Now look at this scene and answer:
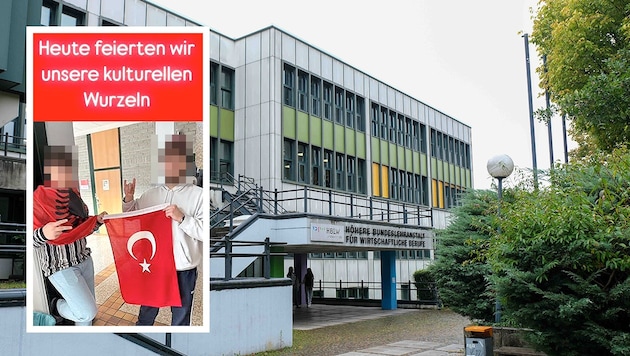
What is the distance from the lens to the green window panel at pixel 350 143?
95.7ft

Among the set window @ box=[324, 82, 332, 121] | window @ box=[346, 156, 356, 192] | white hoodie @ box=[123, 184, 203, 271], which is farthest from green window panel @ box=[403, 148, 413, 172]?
white hoodie @ box=[123, 184, 203, 271]

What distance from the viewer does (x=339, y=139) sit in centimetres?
2858

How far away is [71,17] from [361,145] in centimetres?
1521

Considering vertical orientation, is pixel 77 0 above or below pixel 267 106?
above

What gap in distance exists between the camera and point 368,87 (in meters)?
31.1

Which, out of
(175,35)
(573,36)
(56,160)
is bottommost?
(56,160)

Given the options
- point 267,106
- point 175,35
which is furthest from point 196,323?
point 267,106

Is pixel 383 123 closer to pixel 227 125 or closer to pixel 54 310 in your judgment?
pixel 227 125

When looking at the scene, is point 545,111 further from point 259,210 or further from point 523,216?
point 523,216

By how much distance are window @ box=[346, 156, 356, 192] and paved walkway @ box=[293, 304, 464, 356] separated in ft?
19.5

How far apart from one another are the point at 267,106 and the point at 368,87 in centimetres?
845

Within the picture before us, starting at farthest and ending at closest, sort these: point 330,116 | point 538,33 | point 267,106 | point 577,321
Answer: point 330,116
point 267,106
point 538,33
point 577,321

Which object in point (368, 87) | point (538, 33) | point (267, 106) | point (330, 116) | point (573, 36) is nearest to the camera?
point (573, 36)

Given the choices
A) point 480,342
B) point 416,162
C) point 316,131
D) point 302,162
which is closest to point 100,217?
point 480,342
